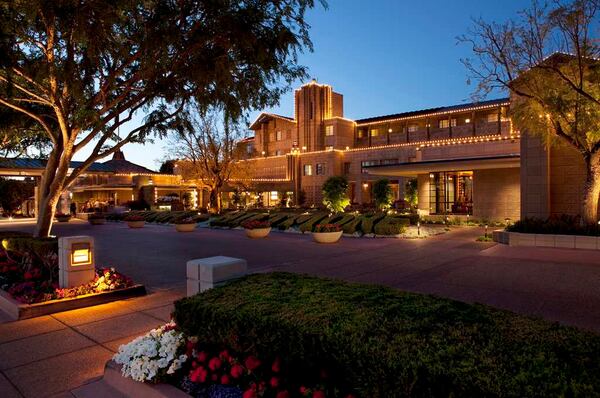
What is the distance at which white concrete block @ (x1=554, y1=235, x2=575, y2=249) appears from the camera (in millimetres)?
15290

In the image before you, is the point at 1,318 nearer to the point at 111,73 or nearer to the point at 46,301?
the point at 46,301

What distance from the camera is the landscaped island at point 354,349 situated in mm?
2717

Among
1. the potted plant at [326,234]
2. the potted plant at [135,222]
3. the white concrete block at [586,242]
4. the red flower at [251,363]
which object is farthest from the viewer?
the potted plant at [135,222]

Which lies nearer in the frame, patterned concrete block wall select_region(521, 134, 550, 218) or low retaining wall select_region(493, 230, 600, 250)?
low retaining wall select_region(493, 230, 600, 250)

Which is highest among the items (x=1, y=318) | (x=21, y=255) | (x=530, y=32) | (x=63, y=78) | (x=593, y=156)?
(x=530, y=32)

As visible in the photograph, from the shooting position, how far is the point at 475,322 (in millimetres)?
3715

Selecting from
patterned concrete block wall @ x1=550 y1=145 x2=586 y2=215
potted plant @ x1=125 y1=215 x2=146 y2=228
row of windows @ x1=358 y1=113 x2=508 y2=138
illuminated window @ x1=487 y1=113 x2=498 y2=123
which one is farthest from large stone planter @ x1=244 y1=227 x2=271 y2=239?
illuminated window @ x1=487 y1=113 x2=498 y2=123

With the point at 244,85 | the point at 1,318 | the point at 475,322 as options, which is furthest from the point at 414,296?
the point at 244,85

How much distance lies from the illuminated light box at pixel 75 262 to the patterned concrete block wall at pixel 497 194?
25099 mm

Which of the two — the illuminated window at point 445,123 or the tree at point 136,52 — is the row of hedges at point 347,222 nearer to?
the tree at point 136,52

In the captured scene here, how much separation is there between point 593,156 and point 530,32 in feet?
18.7

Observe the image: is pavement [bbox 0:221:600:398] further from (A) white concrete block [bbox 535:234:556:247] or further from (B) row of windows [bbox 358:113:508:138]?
(B) row of windows [bbox 358:113:508:138]

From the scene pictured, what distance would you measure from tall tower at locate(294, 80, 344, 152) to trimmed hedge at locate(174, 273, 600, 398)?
56068 millimetres

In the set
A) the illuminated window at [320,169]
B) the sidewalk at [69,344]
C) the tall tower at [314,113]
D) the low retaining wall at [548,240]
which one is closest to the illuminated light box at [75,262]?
the sidewalk at [69,344]
